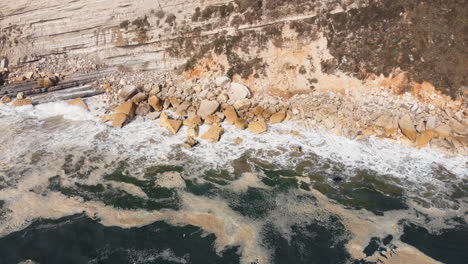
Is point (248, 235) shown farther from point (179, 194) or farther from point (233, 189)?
point (179, 194)

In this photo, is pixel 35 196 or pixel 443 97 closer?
pixel 35 196

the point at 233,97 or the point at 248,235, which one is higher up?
the point at 233,97

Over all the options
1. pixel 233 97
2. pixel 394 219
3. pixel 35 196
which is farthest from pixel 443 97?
pixel 35 196

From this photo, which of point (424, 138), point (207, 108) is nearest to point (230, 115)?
point (207, 108)

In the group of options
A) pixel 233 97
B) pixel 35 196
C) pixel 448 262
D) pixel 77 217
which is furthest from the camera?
pixel 233 97

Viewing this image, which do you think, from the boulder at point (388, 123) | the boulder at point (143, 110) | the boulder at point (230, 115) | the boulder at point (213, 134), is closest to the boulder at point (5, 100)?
the boulder at point (143, 110)

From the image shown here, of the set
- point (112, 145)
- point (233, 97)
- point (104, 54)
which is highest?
point (104, 54)
